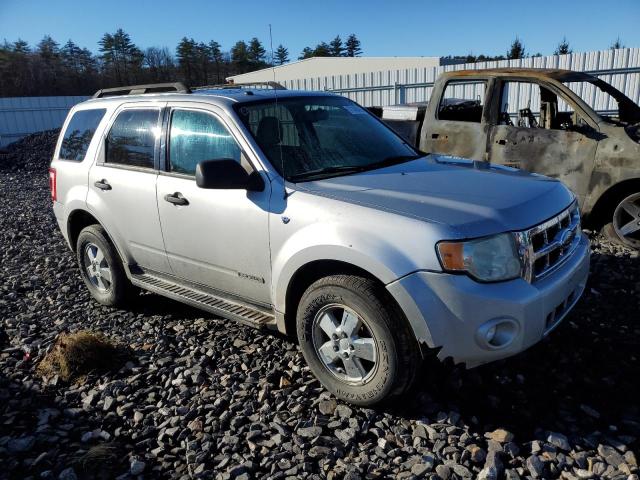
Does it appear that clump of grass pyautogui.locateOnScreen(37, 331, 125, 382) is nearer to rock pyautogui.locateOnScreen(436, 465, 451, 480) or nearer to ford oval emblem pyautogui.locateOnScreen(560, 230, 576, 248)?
rock pyautogui.locateOnScreen(436, 465, 451, 480)

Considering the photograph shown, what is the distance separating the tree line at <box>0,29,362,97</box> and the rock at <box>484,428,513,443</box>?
3645 centimetres

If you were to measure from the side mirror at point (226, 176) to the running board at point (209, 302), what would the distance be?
86 centimetres

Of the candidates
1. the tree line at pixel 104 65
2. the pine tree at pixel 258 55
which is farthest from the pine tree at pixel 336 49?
the pine tree at pixel 258 55

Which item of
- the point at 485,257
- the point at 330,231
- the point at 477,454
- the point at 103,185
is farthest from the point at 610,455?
the point at 103,185

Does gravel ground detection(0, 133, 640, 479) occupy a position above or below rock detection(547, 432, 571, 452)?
below

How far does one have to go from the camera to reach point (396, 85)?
50.0 ft

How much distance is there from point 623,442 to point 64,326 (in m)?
4.36

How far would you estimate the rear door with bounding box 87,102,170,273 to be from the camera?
4.07 metres

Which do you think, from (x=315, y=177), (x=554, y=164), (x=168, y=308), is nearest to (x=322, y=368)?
(x=315, y=177)

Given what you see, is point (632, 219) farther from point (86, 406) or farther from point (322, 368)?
point (86, 406)

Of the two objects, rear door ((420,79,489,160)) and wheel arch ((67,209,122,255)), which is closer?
wheel arch ((67,209,122,255))

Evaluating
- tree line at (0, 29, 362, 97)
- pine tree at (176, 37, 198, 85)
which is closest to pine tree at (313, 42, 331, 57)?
tree line at (0, 29, 362, 97)

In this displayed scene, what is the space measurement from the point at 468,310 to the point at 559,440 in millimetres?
875

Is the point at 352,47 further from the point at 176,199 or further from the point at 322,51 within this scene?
the point at 176,199
